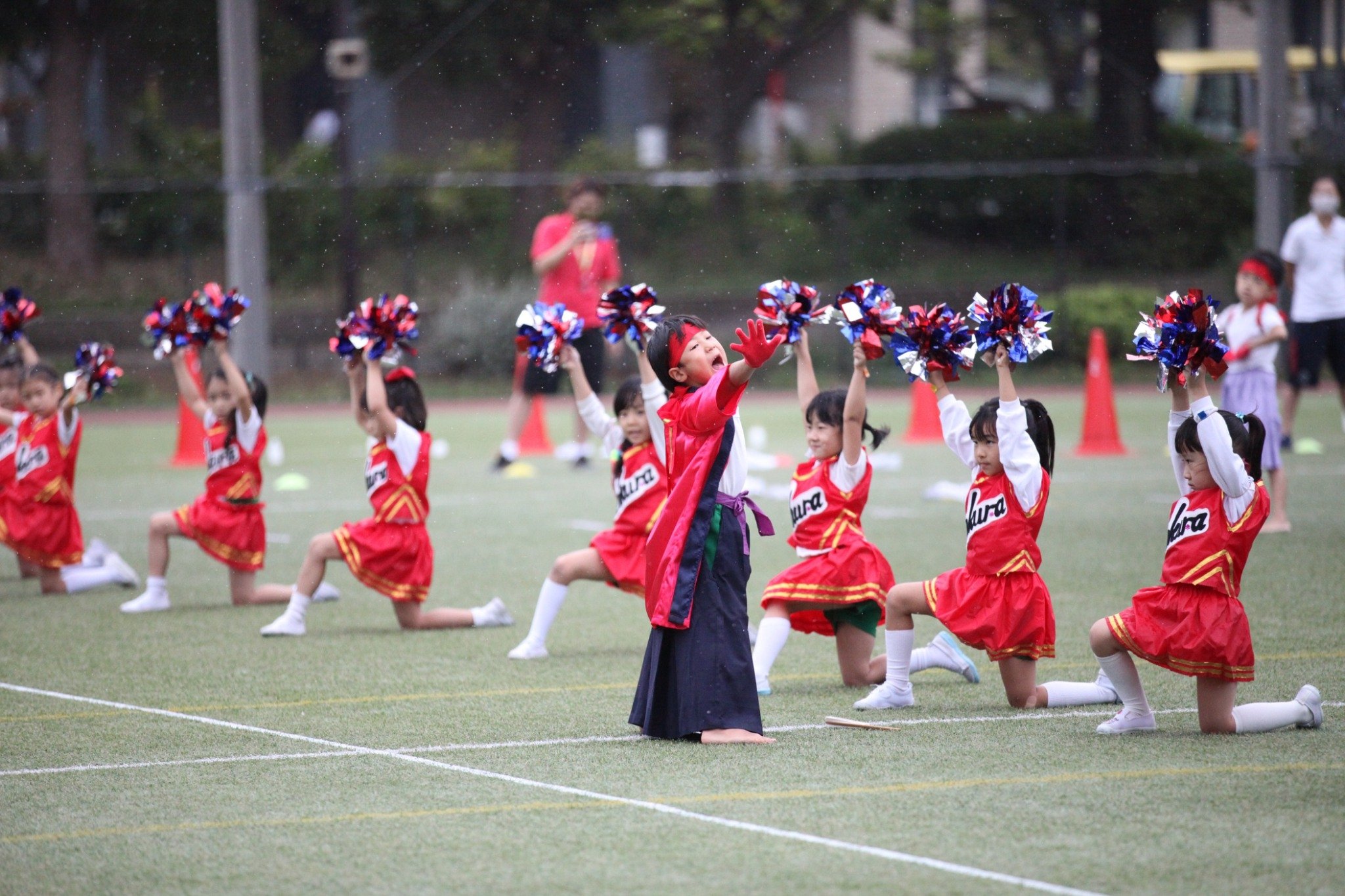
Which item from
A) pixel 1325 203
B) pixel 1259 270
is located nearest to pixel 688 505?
pixel 1259 270

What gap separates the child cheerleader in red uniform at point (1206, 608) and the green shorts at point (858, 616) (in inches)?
45.5

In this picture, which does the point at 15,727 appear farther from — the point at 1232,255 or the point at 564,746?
the point at 1232,255

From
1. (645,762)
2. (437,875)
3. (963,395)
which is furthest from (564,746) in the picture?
(963,395)

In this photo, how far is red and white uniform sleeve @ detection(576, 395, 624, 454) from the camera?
7.33 meters

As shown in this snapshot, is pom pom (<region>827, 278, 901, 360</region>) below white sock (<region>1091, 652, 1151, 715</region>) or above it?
above

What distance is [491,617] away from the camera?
810cm

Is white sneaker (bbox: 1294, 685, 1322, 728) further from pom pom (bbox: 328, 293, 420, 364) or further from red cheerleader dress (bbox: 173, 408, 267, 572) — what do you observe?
red cheerleader dress (bbox: 173, 408, 267, 572)

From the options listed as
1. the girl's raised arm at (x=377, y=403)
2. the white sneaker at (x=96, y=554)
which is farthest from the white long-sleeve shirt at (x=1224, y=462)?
the white sneaker at (x=96, y=554)

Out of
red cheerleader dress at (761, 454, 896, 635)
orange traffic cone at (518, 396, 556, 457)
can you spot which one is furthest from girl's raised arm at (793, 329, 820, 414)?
orange traffic cone at (518, 396, 556, 457)

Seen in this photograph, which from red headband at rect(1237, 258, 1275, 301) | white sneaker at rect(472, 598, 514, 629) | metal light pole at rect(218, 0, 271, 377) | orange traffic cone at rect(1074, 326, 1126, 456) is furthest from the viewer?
metal light pole at rect(218, 0, 271, 377)

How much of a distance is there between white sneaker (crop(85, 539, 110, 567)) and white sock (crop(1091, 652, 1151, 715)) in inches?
242

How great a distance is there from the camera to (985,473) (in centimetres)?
607

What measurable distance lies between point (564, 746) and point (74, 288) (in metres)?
A: 22.3

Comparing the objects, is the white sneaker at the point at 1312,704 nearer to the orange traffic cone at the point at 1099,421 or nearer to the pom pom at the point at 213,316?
the pom pom at the point at 213,316
